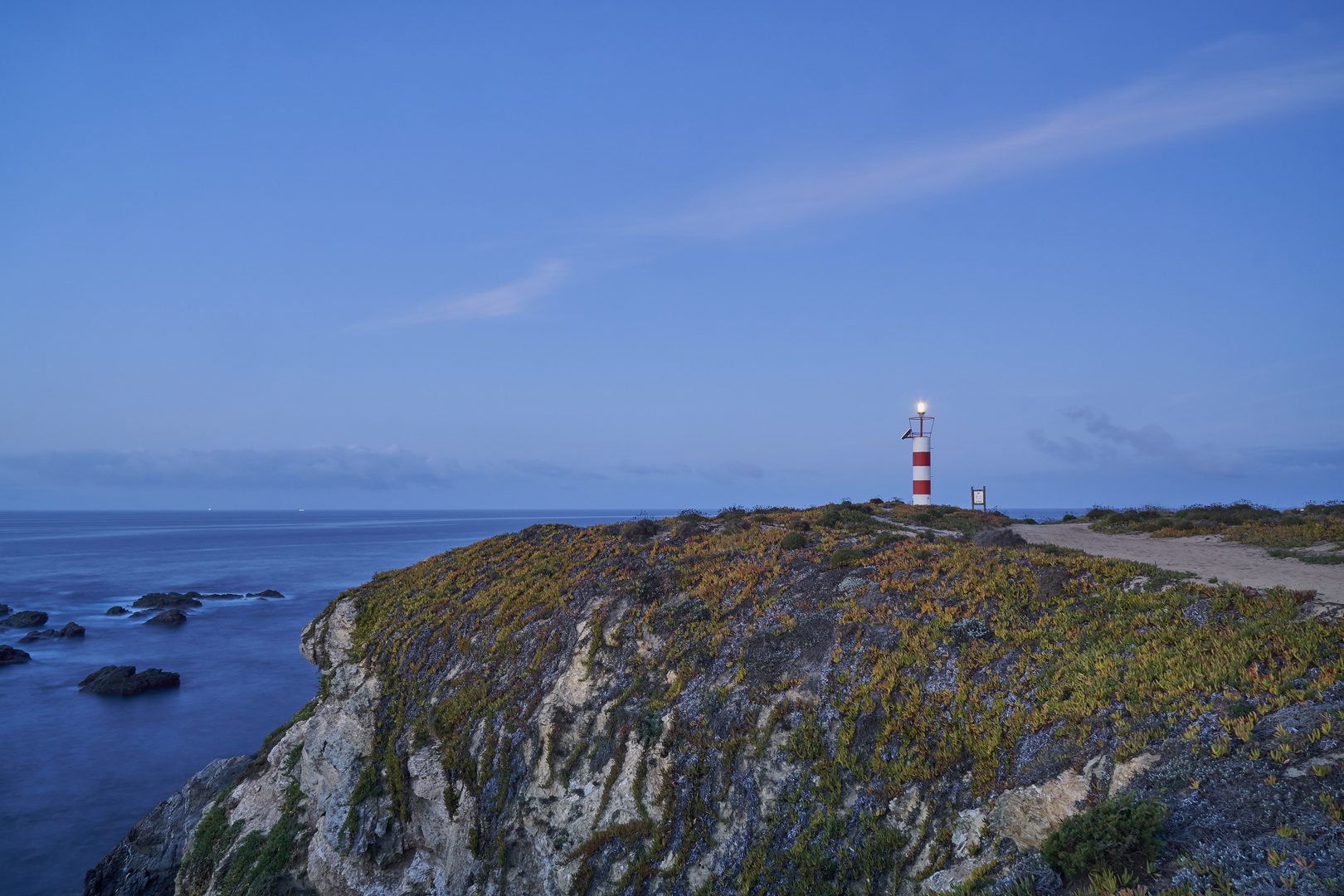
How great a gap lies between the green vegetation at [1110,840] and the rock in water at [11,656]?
66.8 metres

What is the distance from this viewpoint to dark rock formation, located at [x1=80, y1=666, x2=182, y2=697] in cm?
4275

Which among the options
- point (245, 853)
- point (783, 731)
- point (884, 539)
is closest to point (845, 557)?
point (884, 539)

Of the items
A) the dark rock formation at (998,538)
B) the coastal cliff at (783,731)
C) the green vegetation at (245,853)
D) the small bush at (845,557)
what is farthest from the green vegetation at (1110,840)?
the green vegetation at (245,853)

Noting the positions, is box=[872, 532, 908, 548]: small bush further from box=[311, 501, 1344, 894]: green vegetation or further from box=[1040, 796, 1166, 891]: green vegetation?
box=[1040, 796, 1166, 891]: green vegetation

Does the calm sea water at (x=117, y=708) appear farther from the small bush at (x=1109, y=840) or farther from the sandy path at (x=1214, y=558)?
the sandy path at (x=1214, y=558)

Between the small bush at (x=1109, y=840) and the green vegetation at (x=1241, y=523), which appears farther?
the green vegetation at (x=1241, y=523)

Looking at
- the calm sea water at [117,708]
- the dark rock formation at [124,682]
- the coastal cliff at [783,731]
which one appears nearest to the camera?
the coastal cliff at [783,731]

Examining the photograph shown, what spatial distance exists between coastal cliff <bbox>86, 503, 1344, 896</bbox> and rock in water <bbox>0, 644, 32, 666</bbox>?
Result: 3884 cm

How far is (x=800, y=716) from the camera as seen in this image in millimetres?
13445

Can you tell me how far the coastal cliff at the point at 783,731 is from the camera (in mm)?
8891

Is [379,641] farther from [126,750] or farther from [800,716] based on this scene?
[126,750]

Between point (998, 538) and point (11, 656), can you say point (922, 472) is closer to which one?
point (998, 538)

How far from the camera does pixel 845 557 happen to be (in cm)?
1880

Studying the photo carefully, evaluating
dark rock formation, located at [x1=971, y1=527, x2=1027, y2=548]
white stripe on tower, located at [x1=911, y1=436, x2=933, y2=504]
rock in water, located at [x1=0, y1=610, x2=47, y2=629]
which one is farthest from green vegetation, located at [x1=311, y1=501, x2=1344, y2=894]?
rock in water, located at [x1=0, y1=610, x2=47, y2=629]
